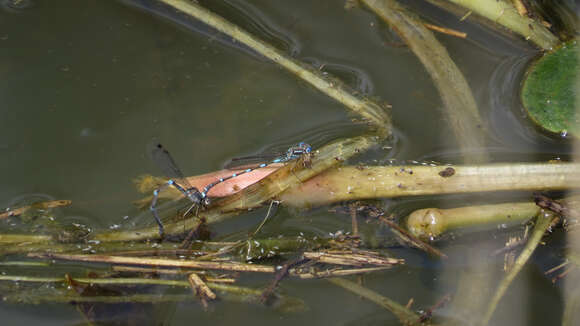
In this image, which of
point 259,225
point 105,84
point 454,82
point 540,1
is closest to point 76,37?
point 105,84

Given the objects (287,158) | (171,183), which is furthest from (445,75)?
(171,183)

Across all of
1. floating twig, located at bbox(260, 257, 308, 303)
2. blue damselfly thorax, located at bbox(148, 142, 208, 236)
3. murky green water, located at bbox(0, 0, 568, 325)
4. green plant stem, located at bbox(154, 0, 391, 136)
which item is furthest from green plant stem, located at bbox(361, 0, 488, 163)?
blue damselfly thorax, located at bbox(148, 142, 208, 236)

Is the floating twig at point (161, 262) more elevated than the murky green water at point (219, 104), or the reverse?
the murky green water at point (219, 104)

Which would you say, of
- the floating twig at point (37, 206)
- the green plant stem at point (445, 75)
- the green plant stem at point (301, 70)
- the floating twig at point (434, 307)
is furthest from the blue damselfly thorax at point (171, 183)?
the green plant stem at point (445, 75)

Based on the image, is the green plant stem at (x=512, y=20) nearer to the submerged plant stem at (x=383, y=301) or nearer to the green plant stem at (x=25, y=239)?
the submerged plant stem at (x=383, y=301)

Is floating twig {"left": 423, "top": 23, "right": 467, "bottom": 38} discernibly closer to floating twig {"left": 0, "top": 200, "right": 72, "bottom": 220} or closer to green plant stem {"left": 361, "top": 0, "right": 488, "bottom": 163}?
green plant stem {"left": 361, "top": 0, "right": 488, "bottom": 163}

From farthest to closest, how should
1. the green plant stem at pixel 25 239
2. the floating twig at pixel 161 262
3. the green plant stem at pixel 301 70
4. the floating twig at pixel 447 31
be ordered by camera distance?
1. the floating twig at pixel 447 31
2. the green plant stem at pixel 301 70
3. the green plant stem at pixel 25 239
4. the floating twig at pixel 161 262

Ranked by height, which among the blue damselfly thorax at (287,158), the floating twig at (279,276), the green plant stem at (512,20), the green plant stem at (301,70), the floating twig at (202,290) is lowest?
the floating twig at (202,290)

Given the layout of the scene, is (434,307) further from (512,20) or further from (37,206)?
(37,206)
